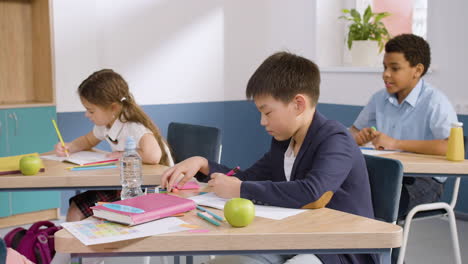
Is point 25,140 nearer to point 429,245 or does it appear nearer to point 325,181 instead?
point 429,245

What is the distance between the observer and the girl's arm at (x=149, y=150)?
8.54ft

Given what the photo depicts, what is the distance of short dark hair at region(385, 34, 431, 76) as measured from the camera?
10.3 ft

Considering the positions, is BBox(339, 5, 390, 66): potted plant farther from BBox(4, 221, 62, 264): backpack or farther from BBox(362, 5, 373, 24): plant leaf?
BBox(4, 221, 62, 264): backpack

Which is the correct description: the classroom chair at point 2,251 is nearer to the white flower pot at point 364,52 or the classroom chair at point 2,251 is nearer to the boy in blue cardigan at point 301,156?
the boy in blue cardigan at point 301,156

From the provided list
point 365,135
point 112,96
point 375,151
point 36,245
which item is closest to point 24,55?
point 112,96

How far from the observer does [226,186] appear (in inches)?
68.8

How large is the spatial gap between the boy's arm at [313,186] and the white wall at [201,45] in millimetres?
2689

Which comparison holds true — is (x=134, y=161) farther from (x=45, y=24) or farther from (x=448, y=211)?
(x=45, y=24)

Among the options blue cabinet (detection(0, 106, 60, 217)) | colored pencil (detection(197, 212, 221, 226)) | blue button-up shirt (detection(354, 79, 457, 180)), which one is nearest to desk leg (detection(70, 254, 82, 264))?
colored pencil (detection(197, 212, 221, 226))

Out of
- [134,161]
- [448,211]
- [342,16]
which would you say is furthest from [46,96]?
[448,211]

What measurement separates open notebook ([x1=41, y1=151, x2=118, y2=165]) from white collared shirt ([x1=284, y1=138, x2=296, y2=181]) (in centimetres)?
99

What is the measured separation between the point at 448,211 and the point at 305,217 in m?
1.28

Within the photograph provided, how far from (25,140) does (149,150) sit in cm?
179

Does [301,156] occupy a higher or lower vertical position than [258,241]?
higher
